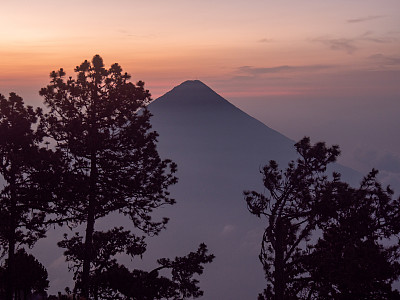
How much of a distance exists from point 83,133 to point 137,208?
392 centimetres

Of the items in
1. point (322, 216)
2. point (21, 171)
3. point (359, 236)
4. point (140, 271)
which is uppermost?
point (21, 171)

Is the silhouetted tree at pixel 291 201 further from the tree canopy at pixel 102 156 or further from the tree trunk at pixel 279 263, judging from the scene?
the tree canopy at pixel 102 156

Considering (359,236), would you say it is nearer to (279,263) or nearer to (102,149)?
(279,263)

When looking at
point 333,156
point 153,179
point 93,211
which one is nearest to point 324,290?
point 333,156

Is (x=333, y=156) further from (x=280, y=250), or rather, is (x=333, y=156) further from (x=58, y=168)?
(x=58, y=168)

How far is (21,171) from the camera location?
1834cm

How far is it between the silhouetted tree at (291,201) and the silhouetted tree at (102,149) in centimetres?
630

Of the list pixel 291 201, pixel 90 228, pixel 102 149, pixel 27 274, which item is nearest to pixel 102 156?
pixel 102 149

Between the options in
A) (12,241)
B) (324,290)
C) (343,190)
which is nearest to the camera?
(343,190)

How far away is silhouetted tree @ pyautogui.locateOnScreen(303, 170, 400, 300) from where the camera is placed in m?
13.0

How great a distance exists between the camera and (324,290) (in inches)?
560

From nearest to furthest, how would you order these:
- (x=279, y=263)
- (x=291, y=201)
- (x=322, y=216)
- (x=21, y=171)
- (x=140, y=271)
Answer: (x=279, y=263)
(x=322, y=216)
(x=291, y=201)
(x=21, y=171)
(x=140, y=271)

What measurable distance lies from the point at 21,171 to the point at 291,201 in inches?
442

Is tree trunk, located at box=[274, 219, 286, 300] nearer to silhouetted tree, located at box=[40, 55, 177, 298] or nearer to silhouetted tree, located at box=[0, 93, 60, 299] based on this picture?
silhouetted tree, located at box=[40, 55, 177, 298]
